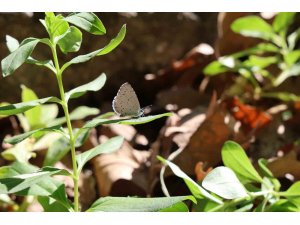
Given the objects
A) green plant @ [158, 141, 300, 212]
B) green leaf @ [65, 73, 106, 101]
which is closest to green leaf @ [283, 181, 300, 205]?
green plant @ [158, 141, 300, 212]

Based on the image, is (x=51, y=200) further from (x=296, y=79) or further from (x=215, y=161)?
(x=296, y=79)

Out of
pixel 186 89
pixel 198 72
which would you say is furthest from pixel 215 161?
pixel 198 72

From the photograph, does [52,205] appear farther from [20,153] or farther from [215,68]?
[215,68]

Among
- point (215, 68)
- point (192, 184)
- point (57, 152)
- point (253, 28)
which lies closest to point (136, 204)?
point (192, 184)

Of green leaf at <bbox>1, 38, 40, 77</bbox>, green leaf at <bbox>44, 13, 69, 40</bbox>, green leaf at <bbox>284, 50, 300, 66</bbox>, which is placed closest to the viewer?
green leaf at <bbox>1, 38, 40, 77</bbox>

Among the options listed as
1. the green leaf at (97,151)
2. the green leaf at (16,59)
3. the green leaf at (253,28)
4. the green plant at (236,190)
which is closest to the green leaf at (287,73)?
the green leaf at (253,28)

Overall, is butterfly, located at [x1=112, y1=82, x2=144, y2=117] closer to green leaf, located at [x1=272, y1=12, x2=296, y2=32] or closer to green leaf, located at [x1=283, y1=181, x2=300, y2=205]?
green leaf, located at [x1=283, y1=181, x2=300, y2=205]
